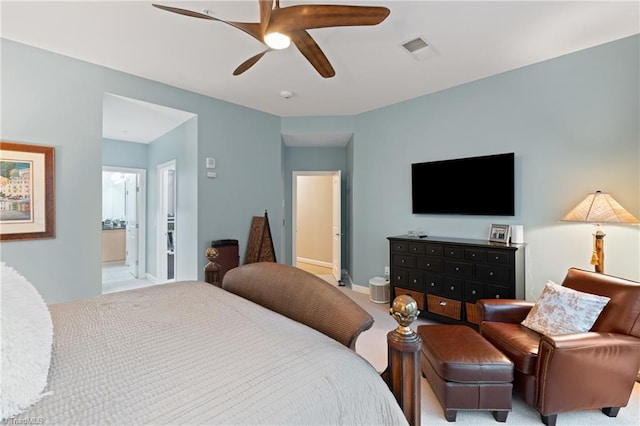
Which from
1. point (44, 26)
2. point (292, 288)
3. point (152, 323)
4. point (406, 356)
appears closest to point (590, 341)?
point (406, 356)

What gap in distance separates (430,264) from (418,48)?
2235 millimetres

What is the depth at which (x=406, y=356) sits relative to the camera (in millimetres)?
1084

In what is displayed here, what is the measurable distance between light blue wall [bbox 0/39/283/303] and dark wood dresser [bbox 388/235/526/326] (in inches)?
101

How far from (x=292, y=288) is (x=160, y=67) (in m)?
2.97

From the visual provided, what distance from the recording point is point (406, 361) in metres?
1.09

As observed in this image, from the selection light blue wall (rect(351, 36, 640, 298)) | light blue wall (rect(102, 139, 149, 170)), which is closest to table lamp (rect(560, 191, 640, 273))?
light blue wall (rect(351, 36, 640, 298))

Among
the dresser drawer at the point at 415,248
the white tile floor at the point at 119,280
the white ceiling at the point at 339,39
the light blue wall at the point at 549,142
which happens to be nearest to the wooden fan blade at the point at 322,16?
the white ceiling at the point at 339,39

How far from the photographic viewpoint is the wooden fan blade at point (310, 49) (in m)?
1.97

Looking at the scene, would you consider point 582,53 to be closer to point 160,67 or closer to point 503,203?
point 503,203

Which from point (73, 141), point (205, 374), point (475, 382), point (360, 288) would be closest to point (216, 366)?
point (205, 374)

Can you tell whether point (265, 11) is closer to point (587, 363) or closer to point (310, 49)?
point (310, 49)

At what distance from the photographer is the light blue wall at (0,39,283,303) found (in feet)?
8.96

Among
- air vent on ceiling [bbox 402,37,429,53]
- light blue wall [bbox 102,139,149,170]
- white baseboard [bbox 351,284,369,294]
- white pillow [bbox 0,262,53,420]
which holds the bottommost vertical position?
white baseboard [bbox 351,284,369,294]

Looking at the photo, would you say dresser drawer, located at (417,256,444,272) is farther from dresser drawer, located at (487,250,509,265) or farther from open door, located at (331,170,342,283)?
open door, located at (331,170,342,283)
